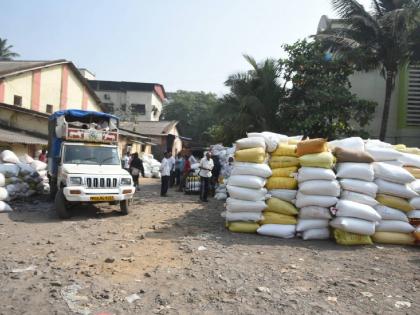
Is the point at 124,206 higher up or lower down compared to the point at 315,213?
Result: lower down

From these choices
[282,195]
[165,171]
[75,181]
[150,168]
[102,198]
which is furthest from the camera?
[150,168]

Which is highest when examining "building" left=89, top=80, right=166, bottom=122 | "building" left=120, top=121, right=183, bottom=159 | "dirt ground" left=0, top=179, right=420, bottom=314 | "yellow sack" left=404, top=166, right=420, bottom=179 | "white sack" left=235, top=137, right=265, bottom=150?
"building" left=89, top=80, right=166, bottom=122

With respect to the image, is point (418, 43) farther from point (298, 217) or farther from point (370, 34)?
point (298, 217)

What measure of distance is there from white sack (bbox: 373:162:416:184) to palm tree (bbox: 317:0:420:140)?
24.7 ft

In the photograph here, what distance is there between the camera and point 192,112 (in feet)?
167

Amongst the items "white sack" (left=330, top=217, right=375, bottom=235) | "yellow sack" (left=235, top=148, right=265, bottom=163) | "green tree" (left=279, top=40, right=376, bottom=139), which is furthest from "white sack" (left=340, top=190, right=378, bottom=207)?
"green tree" (left=279, top=40, right=376, bottom=139)

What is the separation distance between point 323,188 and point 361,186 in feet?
2.29

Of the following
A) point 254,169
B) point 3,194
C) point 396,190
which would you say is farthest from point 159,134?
point 396,190

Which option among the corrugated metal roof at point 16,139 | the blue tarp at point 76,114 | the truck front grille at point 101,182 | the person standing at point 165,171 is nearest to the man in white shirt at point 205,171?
the person standing at point 165,171

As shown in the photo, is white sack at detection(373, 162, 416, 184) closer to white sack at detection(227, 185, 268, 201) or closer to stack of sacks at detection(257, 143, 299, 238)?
stack of sacks at detection(257, 143, 299, 238)

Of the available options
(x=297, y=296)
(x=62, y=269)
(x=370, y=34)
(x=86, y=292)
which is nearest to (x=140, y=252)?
(x=62, y=269)

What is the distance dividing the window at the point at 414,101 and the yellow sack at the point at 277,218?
1213cm

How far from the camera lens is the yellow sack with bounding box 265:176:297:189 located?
25.0 feet

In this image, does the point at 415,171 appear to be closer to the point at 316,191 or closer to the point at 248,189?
the point at 316,191
